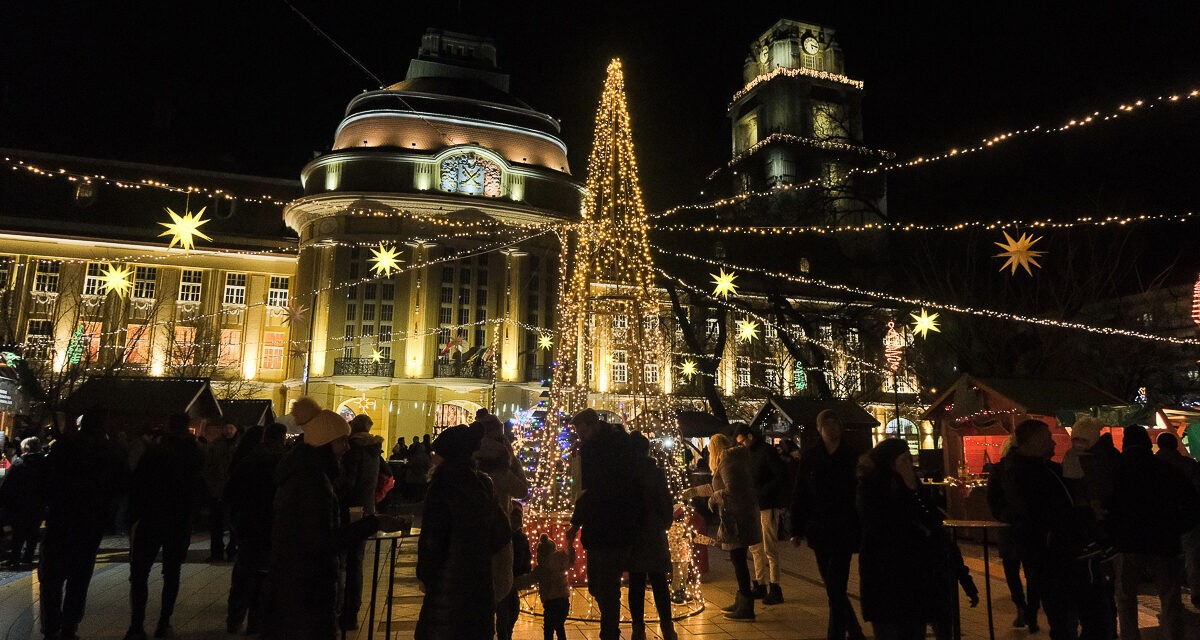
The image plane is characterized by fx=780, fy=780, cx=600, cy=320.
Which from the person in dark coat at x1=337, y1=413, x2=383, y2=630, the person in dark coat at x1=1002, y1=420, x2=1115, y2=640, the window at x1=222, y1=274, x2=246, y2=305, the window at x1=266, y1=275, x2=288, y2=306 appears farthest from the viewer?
the window at x1=266, y1=275, x2=288, y2=306

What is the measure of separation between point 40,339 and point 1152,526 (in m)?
35.7

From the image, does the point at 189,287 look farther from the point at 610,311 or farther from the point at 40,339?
the point at 610,311

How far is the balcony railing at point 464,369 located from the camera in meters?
36.6

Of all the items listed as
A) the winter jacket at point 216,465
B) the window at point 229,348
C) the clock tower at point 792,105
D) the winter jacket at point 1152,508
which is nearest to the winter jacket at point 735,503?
the winter jacket at point 1152,508

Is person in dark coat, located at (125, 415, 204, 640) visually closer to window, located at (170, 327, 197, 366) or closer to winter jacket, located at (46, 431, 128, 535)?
winter jacket, located at (46, 431, 128, 535)

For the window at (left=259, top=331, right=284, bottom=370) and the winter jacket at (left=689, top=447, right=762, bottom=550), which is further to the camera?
the window at (left=259, top=331, right=284, bottom=370)

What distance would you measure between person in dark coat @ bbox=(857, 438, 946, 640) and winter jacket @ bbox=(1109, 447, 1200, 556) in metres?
2.23

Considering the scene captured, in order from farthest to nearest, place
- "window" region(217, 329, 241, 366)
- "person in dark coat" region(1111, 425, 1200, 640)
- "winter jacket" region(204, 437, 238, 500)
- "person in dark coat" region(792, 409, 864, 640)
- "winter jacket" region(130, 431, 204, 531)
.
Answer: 1. "window" region(217, 329, 241, 366)
2. "winter jacket" region(204, 437, 238, 500)
3. "winter jacket" region(130, 431, 204, 531)
4. "person in dark coat" region(1111, 425, 1200, 640)
5. "person in dark coat" region(792, 409, 864, 640)

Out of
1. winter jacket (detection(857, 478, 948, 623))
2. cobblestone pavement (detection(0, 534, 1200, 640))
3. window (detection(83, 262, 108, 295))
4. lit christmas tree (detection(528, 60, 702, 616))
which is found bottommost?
cobblestone pavement (detection(0, 534, 1200, 640))

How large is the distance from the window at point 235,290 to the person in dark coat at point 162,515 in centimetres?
3604

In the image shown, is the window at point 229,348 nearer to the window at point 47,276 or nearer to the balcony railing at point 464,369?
the window at point 47,276

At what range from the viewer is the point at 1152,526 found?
564 cm

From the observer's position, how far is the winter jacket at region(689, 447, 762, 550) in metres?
6.85

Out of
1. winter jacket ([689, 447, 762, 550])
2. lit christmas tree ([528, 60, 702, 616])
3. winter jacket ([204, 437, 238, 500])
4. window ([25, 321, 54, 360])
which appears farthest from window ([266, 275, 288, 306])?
winter jacket ([689, 447, 762, 550])
